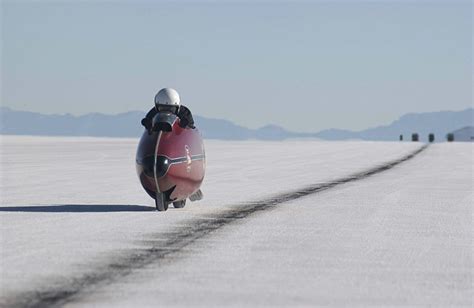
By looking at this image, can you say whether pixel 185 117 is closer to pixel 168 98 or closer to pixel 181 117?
pixel 181 117

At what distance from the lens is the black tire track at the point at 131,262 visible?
790cm

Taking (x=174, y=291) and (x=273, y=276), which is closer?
(x=174, y=291)

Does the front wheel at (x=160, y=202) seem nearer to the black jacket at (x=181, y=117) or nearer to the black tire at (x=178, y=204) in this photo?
the black tire at (x=178, y=204)

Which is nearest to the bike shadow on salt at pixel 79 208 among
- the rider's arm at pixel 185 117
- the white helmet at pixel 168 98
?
the rider's arm at pixel 185 117

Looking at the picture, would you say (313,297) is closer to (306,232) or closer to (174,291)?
(174,291)

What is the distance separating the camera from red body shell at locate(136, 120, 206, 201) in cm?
1512

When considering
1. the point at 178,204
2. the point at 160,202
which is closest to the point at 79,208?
the point at 160,202

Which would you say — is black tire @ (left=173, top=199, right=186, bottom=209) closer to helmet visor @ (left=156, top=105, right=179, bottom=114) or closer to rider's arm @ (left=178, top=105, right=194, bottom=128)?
rider's arm @ (left=178, top=105, right=194, bottom=128)

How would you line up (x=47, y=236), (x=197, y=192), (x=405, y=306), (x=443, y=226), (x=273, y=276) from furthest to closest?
(x=197, y=192) → (x=443, y=226) → (x=47, y=236) → (x=273, y=276) → (x=405, y=306)

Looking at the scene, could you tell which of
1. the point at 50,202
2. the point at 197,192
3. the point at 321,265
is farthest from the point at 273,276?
the point at 50,202

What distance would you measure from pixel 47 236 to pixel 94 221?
6.06ft

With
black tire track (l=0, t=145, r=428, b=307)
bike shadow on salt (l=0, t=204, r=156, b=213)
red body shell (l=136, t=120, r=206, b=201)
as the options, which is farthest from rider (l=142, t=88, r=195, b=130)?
black tire track (l=0, t=145, r=428, b=307)

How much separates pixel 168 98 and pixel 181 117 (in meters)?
0.37

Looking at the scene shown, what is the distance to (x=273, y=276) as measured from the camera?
912cm
